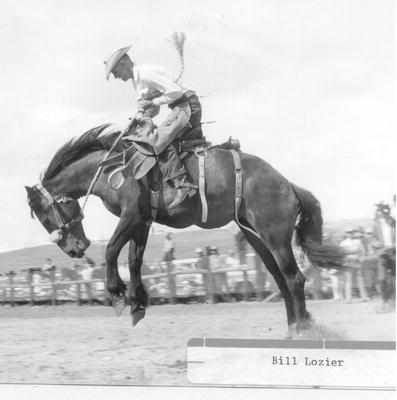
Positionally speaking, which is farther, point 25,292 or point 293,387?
point 25,292

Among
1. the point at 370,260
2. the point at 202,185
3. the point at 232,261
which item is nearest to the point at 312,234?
the point at 370,260

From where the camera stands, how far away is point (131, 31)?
5.96 meters

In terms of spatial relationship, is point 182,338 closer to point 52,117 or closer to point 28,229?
point 28,229

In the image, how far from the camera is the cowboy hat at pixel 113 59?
5.99 metres

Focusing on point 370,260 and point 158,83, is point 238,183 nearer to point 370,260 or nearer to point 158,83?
point 158,83

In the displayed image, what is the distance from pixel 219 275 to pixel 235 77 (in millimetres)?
1478

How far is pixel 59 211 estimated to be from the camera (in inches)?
238

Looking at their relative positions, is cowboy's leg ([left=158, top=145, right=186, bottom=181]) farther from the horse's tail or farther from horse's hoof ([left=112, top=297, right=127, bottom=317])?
horse's hoof ([left=112, top=297, right=127, bottom=317])

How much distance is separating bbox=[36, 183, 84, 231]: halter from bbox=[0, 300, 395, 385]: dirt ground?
66 centimetres

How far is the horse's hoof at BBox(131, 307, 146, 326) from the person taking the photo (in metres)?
5.95

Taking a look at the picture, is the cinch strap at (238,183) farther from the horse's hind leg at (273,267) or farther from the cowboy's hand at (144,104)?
the cowboy's hand at (144,104)

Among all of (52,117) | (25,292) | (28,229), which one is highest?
(52,117)

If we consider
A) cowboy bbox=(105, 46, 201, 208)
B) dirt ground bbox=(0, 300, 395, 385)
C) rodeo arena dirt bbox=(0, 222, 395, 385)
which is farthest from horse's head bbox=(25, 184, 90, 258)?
cowboy bbox=(105, 46, 201, 208)

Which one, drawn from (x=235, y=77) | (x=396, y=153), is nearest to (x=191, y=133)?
(x=235, y=77)
